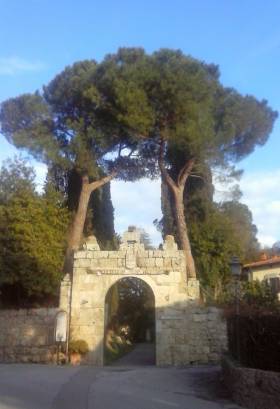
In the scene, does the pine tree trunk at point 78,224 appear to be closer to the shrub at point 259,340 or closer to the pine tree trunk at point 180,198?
the pine tree trunk at point 180,198

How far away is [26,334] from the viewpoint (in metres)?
20.4

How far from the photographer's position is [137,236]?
21078 mm

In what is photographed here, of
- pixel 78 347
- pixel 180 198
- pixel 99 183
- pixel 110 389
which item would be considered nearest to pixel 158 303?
pixel 78 347

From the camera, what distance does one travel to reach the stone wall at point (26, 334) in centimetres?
1997

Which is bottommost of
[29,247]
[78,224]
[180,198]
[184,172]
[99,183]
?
[29,247]

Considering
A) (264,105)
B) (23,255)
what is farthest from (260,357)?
(264,105)

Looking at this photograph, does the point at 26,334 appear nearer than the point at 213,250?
Yes

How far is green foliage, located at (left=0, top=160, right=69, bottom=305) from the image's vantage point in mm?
20984

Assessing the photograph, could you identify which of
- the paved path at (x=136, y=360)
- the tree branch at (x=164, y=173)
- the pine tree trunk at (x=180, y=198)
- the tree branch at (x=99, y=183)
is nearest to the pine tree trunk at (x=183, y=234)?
the pine tree trunk at (x=180, y=198)

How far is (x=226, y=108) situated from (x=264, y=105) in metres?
2.97

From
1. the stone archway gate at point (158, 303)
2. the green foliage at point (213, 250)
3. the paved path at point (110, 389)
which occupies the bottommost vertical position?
the paved path at point (110, 389)

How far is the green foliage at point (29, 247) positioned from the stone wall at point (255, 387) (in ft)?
38.7

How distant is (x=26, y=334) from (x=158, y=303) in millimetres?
5936

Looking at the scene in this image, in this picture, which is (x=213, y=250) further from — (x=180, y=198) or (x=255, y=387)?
(x=255, y=387)
